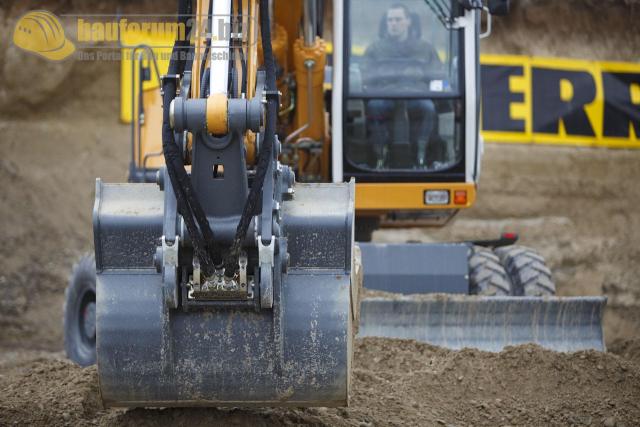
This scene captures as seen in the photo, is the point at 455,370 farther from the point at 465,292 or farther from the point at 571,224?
the point at 571,224

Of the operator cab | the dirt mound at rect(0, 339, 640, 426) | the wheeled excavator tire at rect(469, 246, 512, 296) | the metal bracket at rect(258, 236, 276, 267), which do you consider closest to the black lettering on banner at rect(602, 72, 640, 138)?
the wheeled excavator tire at rect(469, 246, 512, 296)

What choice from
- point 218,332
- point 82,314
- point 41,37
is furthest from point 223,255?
point 41,37

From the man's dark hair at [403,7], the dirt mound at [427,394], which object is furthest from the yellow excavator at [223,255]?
the man's dark hair at [403,7]

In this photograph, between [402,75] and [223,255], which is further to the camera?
[402,75]

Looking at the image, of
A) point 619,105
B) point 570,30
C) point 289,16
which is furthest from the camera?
A: point 570,30

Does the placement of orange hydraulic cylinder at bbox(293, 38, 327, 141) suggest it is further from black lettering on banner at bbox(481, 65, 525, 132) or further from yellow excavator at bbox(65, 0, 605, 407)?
black lettering on banner at bbox(481, 65, 525, 132)

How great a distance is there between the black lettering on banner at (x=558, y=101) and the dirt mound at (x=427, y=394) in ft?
25.4

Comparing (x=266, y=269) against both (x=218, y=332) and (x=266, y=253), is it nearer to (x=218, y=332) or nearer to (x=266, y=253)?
(x=266, y=253)

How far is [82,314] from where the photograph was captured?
7.20m

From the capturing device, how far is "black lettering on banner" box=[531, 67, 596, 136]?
550 inches

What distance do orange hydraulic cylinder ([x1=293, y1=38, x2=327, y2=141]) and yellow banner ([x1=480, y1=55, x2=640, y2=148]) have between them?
6.15 meters

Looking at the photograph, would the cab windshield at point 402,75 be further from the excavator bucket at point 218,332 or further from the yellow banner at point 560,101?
the yellow banner at point 560,101

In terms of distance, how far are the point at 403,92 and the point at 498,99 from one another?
6200 mm

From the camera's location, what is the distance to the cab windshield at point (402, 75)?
768 cm
